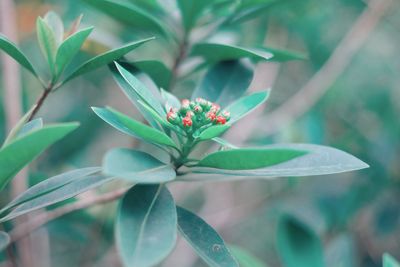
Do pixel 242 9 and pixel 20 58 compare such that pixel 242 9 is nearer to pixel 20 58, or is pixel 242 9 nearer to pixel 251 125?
pixel 20 58

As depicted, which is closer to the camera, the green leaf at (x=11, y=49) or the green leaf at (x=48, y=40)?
the green leaf at (x=11, y=49)

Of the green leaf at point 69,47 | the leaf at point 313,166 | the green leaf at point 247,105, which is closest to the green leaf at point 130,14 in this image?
the green leaf at point 69,47

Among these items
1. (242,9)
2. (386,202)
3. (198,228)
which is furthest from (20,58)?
(386,202)

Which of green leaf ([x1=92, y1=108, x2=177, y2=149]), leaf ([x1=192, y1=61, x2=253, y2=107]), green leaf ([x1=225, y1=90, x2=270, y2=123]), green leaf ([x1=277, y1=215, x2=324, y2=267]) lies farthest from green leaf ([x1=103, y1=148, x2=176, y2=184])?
green leaf ([x1=277, y1=215, x2=324, y2=267])

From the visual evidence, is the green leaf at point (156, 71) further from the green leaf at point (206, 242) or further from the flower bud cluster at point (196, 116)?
the green leaf at point (206, 242)

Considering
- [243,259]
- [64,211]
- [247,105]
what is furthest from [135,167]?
[243,259]

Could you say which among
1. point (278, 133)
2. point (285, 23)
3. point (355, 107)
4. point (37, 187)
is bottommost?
point (355, 107)
